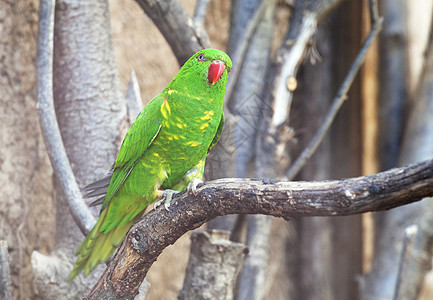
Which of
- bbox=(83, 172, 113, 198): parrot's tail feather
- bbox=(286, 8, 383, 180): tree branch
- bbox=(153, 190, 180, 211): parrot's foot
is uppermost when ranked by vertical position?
bbox=(286, 8, 383, 180): tree branch

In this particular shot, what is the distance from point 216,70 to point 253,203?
65 cm

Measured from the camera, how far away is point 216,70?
1847mm

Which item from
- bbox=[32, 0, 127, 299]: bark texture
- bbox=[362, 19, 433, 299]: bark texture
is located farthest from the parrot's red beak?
bbox=[362, 19, 433, 299]: bark texture

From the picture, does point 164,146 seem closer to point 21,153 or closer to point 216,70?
point 216,70

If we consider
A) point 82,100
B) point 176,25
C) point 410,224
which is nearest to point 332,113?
point 176,25

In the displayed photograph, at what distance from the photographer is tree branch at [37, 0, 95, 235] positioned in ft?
6.91

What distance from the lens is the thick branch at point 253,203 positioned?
1.17 meters

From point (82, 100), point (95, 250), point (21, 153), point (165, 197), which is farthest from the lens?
point (21, 153)

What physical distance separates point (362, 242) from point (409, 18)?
192 centimetres

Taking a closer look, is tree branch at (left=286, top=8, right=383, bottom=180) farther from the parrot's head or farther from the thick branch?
the thick branch

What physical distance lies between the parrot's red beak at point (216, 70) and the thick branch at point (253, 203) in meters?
0.48

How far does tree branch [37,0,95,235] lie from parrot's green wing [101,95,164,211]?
0.18 meters

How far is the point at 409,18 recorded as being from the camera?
3842 mm

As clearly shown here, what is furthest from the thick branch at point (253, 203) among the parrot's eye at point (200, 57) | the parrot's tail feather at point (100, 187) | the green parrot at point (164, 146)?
the parrot's eye at point (200, 57)
